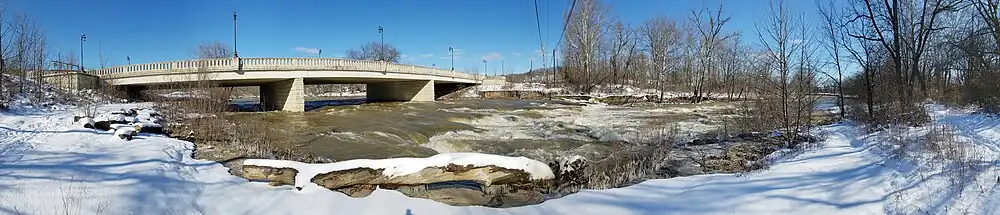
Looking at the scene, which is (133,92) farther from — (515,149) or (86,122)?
(515,149)

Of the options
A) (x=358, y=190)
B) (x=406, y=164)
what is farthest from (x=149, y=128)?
(x=406, y=164)

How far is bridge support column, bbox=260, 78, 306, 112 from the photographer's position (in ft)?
81.9

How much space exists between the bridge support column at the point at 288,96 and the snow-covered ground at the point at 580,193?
17.8m

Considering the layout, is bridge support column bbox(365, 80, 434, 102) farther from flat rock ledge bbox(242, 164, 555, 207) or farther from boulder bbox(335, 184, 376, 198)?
boulder bbox(335, 184, 376, 198)

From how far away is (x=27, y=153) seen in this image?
23.1ft

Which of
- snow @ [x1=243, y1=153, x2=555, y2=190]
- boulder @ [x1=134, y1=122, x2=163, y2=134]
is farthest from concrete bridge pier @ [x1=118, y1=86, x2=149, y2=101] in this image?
snow @ [x1=243, y1=153, x2=555, y2=190]

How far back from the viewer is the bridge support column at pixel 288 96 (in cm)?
2495

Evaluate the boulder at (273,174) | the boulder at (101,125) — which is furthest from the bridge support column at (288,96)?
the boulder at (273,174)

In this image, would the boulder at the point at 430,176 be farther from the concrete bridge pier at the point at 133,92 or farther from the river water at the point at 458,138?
the concrete bridge pier at the point at 133,92

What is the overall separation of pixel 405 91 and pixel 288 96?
16.3 m

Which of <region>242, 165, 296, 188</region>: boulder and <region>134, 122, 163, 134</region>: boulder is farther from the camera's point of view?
<region>134, 122, 163, 134</region>: boulder

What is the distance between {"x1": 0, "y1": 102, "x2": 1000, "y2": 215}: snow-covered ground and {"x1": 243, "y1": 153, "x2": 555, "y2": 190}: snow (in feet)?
1.22

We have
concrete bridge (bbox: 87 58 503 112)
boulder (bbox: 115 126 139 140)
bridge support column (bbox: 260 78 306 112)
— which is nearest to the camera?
boulder (bbox: 115 126 139 140)

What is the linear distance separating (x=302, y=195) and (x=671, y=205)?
14.7 feet
